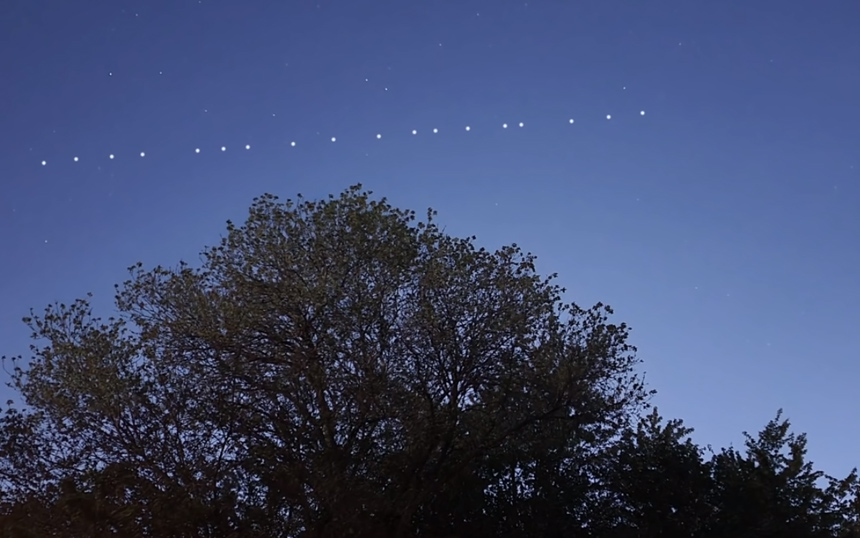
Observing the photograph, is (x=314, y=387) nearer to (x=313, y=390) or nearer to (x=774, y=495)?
(x=313, y=390)

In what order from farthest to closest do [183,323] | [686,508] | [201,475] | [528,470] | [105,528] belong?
[686,508] → [528,470] → [183,323] → [201,475] → [105,528]

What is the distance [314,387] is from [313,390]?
0.92 ft

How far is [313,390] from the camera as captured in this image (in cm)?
2042

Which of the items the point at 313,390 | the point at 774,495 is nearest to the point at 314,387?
the point at 313,390

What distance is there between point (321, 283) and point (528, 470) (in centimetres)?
947

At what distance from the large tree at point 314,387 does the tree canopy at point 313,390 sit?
0.15 feet

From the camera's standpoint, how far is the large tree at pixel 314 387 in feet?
63.2

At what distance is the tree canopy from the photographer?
63.0ft

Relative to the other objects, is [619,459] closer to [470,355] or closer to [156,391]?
Result: [470,355]

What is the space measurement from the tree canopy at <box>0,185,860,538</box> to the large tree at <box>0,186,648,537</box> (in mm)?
44

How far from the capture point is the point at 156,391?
20609 mm

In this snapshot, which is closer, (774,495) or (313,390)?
(313,390)

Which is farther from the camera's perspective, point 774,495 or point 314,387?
point 774,495

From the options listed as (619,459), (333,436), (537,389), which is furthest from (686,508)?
(333,436)
